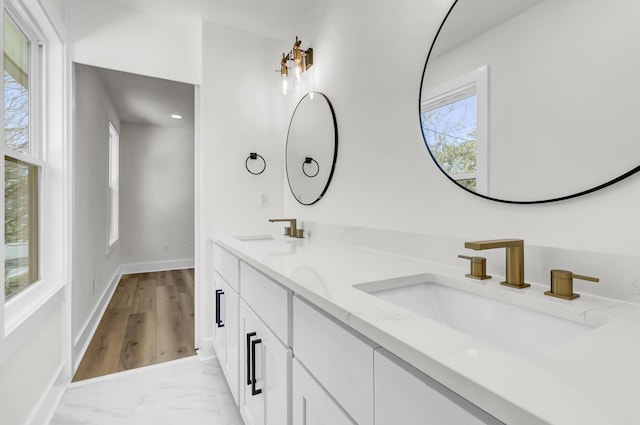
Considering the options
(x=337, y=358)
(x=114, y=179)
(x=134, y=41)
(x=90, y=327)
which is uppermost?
(x=134, y=41)

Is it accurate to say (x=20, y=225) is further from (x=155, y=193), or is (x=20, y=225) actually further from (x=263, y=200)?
(x=155, y=193)

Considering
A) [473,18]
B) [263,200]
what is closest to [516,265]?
[473,18]

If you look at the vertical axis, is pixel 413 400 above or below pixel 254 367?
above

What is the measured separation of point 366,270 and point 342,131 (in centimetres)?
94

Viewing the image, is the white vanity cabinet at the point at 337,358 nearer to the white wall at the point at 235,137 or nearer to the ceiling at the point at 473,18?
the ceiling at the point at 473,18

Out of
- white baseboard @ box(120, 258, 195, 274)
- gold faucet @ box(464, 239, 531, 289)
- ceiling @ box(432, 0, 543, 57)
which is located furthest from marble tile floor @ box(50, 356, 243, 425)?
white baseboard @ box(120, 258, 195, 274)

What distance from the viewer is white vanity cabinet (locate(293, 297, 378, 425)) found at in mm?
592

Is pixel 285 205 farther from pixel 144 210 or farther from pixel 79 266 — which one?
pixel 144 210

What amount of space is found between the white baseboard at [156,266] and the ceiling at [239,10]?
382 cm

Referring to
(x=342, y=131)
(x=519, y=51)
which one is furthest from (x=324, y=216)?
(x=519, y=51)

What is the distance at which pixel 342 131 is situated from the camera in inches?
67.4

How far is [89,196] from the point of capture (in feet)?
8.50

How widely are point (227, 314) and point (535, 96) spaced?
165cm

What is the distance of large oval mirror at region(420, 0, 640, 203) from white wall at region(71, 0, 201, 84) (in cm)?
182
